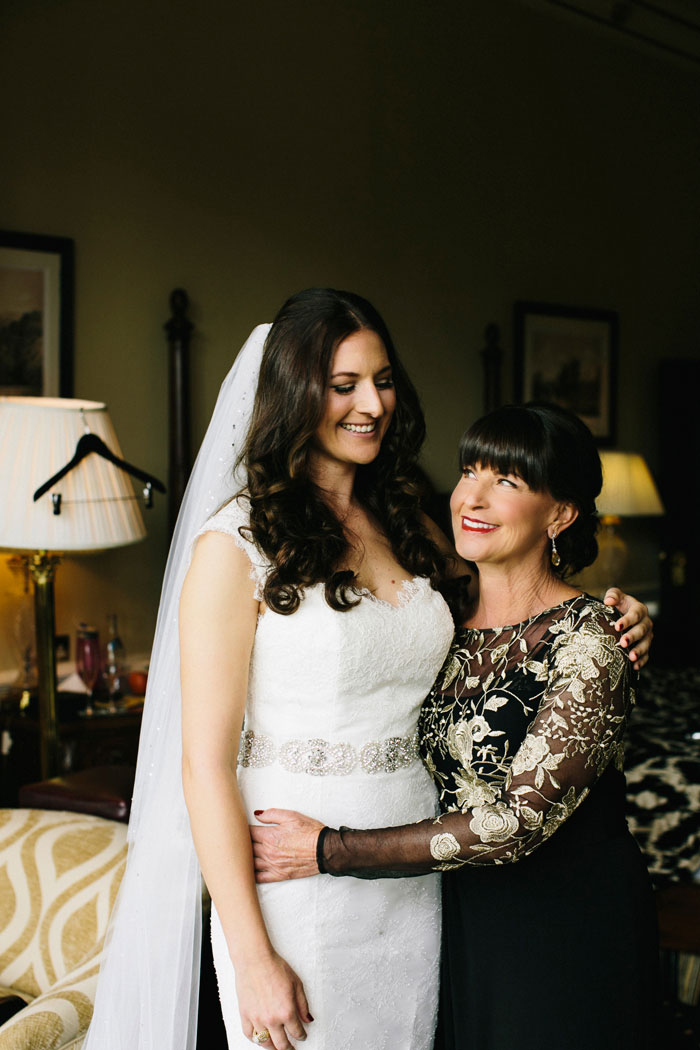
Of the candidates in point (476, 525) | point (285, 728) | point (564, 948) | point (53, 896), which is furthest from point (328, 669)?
point (53, 896)

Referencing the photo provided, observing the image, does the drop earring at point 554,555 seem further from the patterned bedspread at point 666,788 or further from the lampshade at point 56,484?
the patterned bedspread at point 666,788

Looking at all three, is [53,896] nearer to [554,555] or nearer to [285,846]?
[285,846]

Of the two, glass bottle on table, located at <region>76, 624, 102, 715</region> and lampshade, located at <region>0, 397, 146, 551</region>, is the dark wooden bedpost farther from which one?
lampshade, located at <region>0, 397, 146, 551</region>

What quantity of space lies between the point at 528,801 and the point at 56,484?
6.17 ft

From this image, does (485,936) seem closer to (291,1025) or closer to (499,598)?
(291,1025)

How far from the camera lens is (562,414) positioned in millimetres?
1825

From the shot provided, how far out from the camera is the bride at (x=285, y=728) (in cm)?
159

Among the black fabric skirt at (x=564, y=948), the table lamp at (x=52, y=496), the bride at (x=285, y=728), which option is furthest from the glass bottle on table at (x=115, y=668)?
the black fabric skirt at (x=564, y=948)

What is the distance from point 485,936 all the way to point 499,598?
609 mm

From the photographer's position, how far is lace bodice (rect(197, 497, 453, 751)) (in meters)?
1.68

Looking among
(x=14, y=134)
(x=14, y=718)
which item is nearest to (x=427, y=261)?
(x=14, y=134)

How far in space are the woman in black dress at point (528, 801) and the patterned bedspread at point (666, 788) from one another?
150 centimetres

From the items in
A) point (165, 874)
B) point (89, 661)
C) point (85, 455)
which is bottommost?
point (165, 874)

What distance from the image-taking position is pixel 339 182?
480 centimetres
